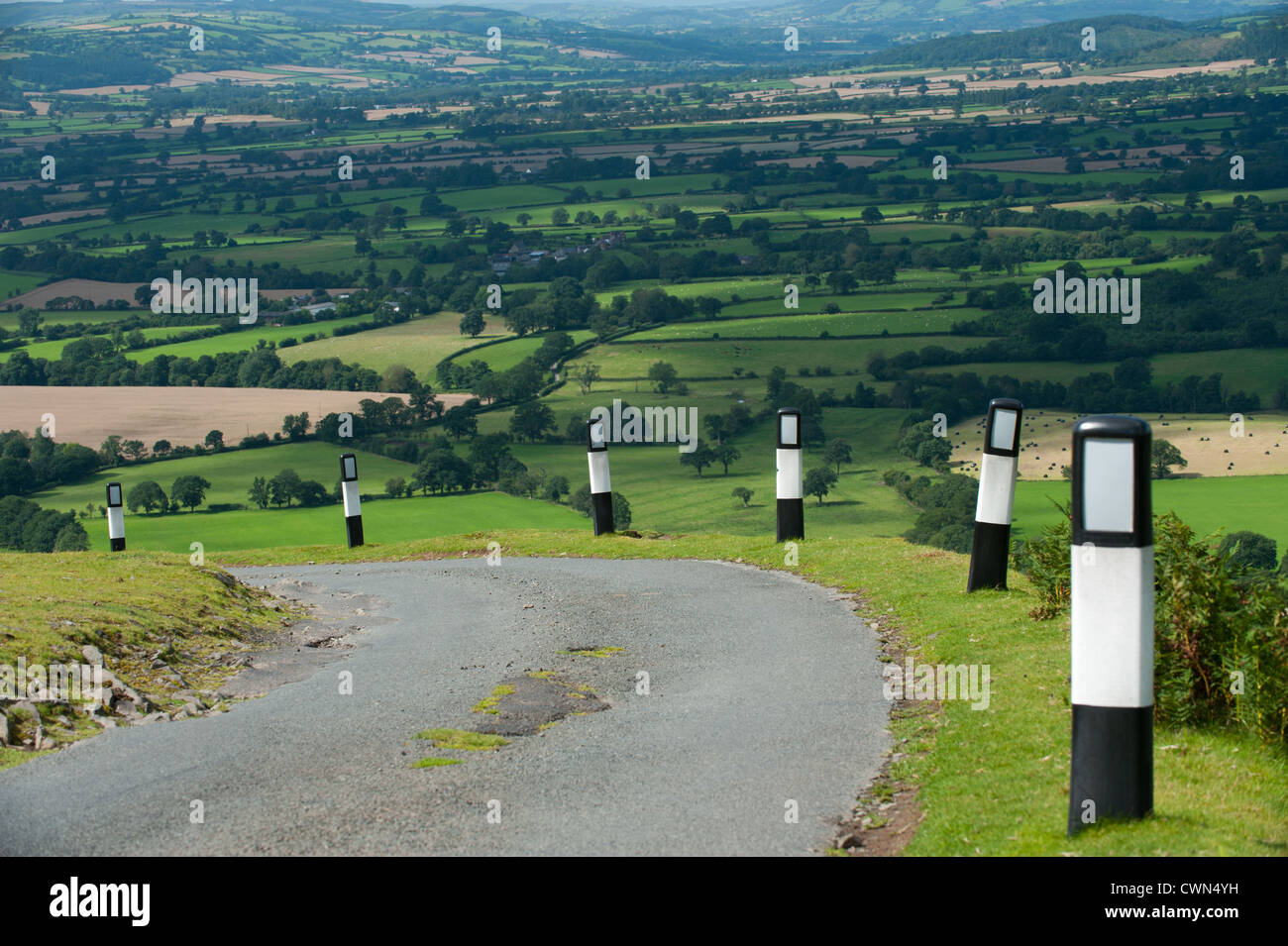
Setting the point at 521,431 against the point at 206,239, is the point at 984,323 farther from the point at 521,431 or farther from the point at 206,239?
the point at 206,239

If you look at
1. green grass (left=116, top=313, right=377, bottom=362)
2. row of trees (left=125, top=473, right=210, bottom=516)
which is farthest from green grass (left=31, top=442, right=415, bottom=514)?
green grass (left=116, top=313, right=377, bottom=362)

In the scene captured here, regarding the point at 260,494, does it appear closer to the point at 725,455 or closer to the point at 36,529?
the point at 36,529

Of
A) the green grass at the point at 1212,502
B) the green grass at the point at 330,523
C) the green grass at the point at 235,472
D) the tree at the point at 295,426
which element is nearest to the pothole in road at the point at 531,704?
the green grass at the point at 330,523

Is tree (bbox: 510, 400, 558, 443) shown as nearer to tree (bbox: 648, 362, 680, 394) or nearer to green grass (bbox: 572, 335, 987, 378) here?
tree (bbox: 648, 362, 680, 394)

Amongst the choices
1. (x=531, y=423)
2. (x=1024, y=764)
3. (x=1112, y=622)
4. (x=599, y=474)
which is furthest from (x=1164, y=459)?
(x=1112, y=622)

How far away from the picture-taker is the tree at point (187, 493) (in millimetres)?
71438

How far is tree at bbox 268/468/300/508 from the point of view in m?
69.8

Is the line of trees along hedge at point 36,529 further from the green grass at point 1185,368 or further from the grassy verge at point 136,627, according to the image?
the green grass at point 1185,368

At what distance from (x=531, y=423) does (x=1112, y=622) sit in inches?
3319

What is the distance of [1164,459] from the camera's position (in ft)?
249

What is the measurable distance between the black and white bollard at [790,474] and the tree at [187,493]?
2343 inches
